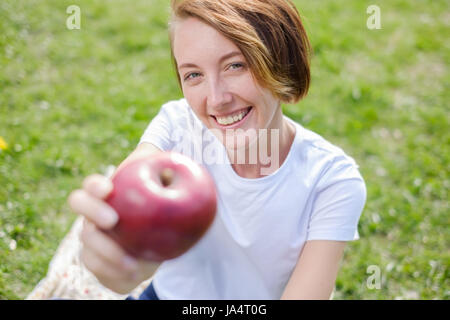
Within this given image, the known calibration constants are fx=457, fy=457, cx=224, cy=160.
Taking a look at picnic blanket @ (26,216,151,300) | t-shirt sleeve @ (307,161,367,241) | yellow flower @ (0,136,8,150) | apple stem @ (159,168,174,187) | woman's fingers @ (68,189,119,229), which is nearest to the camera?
woman's fingers @ (68,189,119,229)

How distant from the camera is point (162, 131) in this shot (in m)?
1.88

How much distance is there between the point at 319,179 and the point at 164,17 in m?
3.82

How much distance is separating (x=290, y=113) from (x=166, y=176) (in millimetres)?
2893

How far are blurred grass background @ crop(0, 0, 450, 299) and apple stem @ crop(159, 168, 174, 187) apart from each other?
1.80 metres

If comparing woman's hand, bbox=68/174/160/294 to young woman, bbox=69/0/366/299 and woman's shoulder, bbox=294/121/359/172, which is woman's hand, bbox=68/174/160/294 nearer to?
young woman, bbox=69/0/366/299

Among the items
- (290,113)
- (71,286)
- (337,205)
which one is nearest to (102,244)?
(337,205)

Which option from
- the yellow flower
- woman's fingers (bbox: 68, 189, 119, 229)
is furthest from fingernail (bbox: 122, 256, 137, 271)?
the yellow flower

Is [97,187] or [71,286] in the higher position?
[97,187]

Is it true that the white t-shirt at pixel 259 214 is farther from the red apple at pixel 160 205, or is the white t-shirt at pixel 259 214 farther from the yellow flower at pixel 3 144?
the yellow flower at pixel 3 144

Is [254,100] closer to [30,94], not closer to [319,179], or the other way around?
[319,179]

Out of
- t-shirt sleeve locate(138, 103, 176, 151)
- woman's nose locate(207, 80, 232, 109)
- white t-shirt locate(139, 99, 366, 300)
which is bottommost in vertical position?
white t-shirt locate(139, 99, 366, 300)

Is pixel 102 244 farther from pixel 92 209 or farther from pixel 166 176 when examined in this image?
pixel 166 176

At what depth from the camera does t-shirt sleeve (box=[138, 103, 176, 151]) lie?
183 cm

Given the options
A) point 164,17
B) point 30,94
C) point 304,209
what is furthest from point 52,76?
point 304,209
